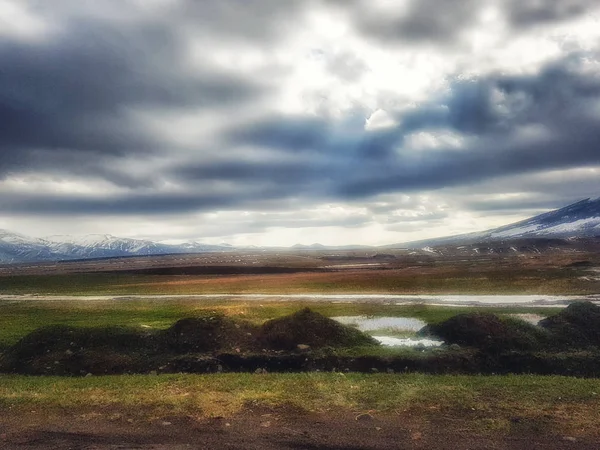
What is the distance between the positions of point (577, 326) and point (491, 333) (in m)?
6.67

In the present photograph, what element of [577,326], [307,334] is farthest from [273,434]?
[577,326]

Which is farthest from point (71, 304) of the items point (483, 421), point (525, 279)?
point (525, 279)

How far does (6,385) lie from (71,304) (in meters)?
42.8

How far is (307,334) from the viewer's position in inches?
1117

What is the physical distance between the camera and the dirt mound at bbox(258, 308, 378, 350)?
2786 centimetres

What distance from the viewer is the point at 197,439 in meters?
14.1

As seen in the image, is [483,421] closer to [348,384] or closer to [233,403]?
[348,384]

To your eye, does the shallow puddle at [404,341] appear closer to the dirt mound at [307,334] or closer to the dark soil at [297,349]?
the dark soil at [297,349]

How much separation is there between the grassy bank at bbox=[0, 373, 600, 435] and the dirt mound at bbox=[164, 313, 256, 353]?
523 cm

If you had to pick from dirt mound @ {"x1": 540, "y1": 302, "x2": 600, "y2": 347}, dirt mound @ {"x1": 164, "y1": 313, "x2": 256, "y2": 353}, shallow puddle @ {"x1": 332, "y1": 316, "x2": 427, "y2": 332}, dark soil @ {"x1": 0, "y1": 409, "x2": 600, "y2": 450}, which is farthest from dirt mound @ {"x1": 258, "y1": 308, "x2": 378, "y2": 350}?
dirt mound @ {"x1": 540, "y1": 302, "x2": 600, "y2": 347}

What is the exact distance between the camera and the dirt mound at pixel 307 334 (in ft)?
91.4

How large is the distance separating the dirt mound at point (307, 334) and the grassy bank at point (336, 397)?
18.2ft

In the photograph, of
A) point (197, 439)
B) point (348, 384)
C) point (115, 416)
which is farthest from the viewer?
point (348, 384)

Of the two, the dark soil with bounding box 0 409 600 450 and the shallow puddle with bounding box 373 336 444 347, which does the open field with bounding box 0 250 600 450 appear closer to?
the dark soil with bounding box 0 409 600 450
